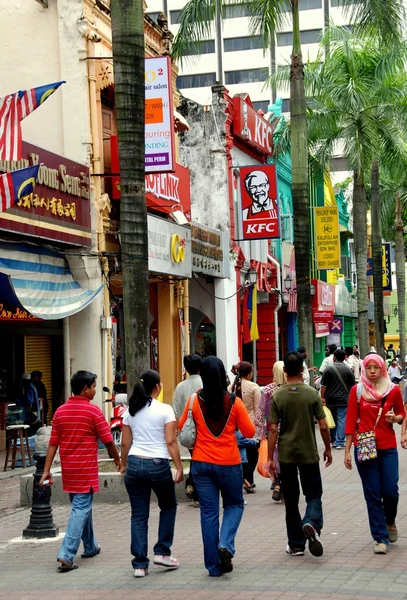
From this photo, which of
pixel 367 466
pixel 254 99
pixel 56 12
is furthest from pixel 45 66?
pixel 254 99

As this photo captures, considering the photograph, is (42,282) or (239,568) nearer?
(239,568)

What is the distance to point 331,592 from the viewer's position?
302 inches

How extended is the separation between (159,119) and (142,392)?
1298 centimetres

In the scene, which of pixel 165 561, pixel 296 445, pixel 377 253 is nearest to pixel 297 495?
pixel 296 445

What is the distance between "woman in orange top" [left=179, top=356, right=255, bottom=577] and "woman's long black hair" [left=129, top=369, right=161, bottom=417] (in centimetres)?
44

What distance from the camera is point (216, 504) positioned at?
8.29m

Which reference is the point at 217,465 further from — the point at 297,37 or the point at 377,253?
the point at 377,253

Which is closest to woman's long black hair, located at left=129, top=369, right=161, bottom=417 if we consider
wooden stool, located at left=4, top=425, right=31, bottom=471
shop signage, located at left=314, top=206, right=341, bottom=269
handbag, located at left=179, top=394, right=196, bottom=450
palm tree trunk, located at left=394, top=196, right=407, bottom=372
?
handbag, located at left=179, top=394, right=196, bottom=450

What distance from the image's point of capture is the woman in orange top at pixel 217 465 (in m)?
8.27

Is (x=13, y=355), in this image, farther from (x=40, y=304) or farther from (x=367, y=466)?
(x=367, y=466)

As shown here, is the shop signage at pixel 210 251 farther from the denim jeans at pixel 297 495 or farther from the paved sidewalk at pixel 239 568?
the denim jeans at pixel 297 495

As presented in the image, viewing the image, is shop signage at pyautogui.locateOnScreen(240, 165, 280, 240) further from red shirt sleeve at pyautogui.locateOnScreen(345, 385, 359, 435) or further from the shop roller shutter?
red shirt sleeve at pyautogui.locateOnScreen(345, 385, 359, 435)

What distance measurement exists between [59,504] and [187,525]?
2.43 m

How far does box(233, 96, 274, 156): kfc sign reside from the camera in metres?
30.4
